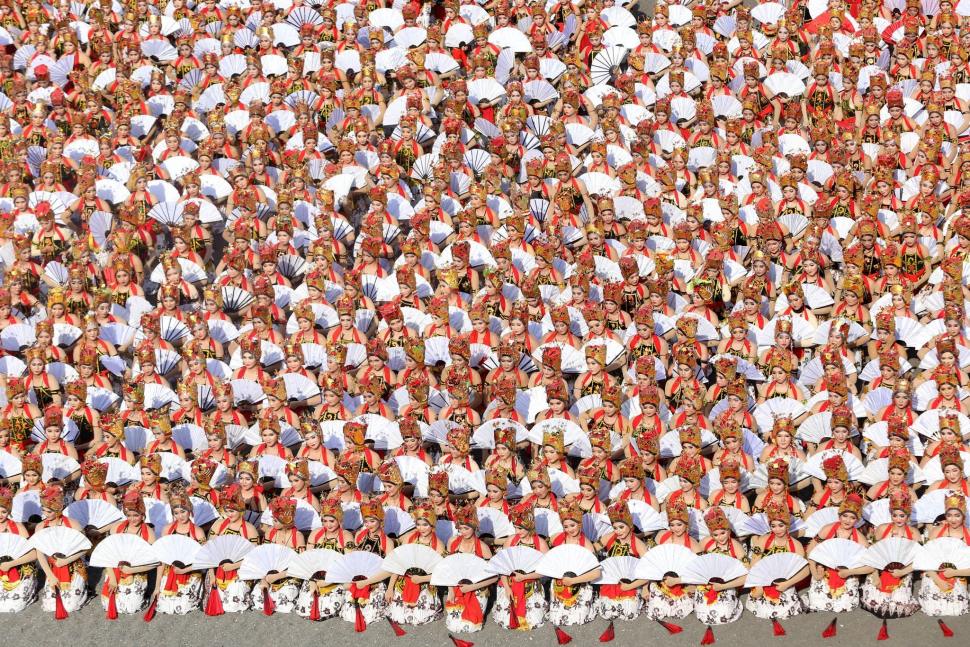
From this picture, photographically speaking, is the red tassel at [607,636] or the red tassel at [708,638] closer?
the red tassel at [708,638]

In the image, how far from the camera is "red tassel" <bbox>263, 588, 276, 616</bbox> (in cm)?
1823

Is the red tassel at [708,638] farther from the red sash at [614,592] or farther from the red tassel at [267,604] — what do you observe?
the red tassel at [267,604]

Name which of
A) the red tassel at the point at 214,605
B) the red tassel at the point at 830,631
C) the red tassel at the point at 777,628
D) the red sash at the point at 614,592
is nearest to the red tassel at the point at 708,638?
the red tassel at the point at 777,628

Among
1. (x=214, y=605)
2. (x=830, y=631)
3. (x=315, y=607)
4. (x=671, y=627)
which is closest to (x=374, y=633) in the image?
(x=315, y=607)

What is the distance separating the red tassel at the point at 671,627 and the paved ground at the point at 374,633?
0.17 ft

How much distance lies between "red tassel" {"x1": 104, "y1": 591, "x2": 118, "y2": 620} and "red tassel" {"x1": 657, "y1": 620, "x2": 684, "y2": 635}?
6.20m

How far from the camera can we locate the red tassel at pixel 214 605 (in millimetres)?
18234

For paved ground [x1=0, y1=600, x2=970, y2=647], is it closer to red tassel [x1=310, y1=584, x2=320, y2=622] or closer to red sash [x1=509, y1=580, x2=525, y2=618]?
red tassel [x1=310, y1=584, x2=320, y2=622]

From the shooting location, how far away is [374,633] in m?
17.9

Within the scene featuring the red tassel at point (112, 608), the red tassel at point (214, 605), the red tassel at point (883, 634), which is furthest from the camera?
the red tassel at point (112, 608)

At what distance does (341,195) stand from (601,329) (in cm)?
519

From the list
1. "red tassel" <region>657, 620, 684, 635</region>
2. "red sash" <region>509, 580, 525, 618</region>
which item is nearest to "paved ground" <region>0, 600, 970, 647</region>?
"red tassel" <region>657, 620, 684, 635</region>

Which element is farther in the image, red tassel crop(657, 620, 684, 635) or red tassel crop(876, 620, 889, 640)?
red tassel crop(657, 620, 684, 635)

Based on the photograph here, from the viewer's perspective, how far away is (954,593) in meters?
17.7
